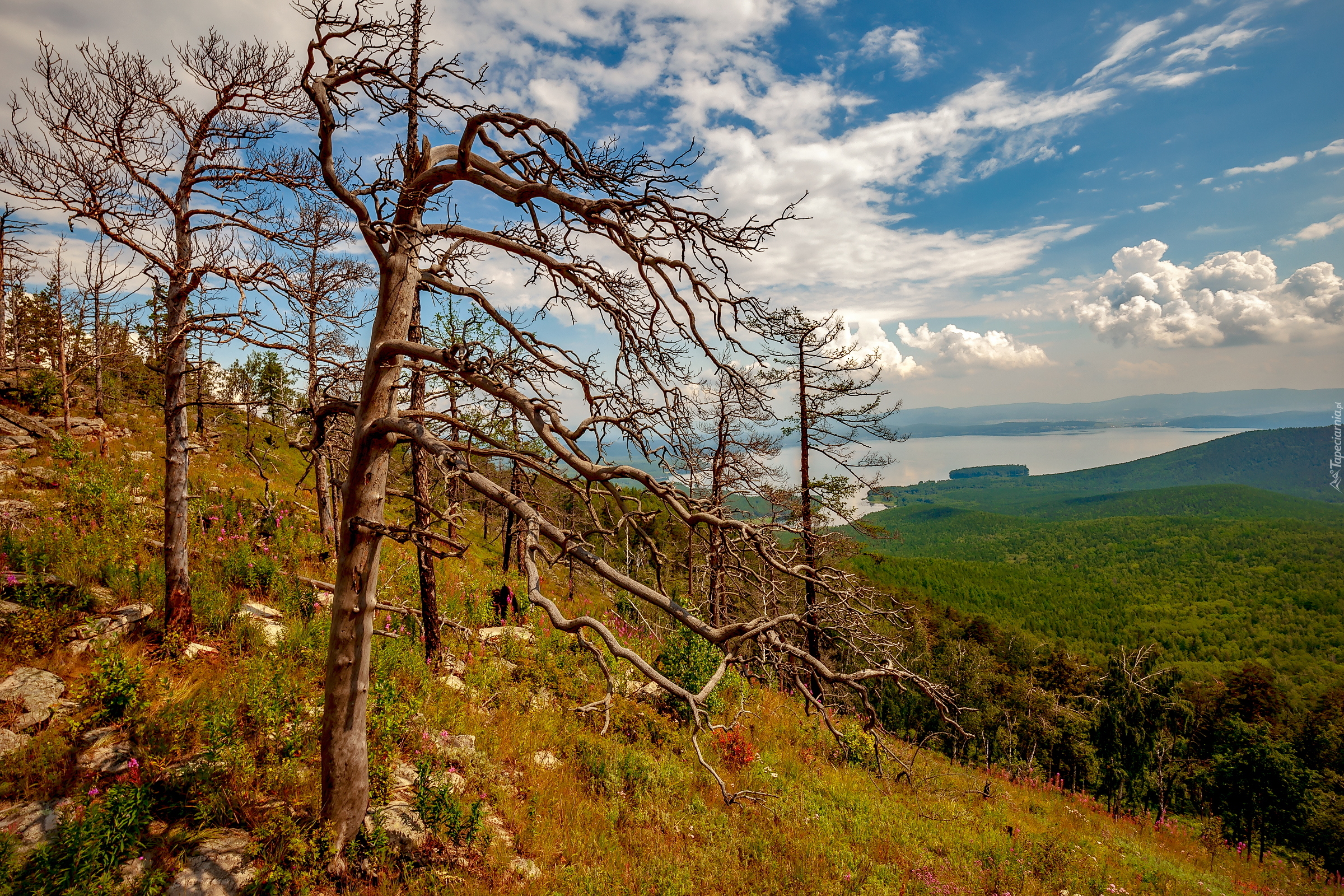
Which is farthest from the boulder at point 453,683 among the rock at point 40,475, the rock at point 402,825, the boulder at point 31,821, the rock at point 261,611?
the rock at point 40,475

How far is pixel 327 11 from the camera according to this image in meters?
4.00

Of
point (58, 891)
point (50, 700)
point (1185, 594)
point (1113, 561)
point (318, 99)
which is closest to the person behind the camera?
point (318, 99)

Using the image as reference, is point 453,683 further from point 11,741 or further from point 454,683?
point 11,741

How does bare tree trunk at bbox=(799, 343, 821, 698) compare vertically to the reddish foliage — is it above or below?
above

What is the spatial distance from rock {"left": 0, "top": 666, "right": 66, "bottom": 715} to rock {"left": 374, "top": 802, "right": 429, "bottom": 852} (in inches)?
149

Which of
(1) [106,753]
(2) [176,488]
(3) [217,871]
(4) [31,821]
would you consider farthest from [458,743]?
(2) [176,488]

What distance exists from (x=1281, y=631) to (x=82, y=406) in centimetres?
15114

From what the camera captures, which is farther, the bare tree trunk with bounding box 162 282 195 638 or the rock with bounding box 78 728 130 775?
the bare tree trunk with bounding box 162 282 195 638

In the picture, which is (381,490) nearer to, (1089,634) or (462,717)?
(462,717)

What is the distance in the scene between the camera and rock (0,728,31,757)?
499 centimetres

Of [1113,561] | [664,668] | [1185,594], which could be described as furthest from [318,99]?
[1113,561]

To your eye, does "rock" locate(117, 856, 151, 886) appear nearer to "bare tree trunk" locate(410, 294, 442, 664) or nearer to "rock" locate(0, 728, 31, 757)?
"rock" locate(0, 728, 31, 757)

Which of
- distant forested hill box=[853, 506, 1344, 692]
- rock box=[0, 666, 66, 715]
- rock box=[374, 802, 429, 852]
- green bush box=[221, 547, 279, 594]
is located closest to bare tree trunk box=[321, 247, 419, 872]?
rock box=[374, 802, 429, 852]

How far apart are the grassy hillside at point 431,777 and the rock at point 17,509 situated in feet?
0.53
